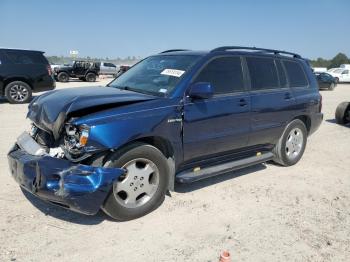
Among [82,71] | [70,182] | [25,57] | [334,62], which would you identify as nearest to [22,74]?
[25,57]

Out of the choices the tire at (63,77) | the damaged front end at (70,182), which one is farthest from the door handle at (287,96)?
the tire at (63,77)

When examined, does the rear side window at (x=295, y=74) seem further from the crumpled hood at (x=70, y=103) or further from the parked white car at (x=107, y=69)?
the parked white car at (x=107, y=69)

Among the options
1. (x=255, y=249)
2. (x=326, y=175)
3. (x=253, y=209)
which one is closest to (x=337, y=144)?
(x=326, y=175)

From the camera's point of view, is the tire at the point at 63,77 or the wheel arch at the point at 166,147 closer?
the wheel arch at the point at 166,147

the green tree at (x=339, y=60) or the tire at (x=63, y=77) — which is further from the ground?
the green tree at (x=339, y=60)

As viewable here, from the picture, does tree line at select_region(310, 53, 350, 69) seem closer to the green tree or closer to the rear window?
the green tree

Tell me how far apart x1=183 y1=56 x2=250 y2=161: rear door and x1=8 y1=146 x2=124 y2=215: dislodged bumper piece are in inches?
46.7

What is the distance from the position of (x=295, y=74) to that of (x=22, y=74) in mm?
9884

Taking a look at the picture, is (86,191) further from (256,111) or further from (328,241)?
(256,111)

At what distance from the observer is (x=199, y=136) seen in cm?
456

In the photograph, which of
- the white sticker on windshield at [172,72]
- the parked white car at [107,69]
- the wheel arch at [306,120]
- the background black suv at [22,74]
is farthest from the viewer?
the parked white car at [107,69]

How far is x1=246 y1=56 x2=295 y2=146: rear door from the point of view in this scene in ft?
17.6

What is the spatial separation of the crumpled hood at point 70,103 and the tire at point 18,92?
914cm

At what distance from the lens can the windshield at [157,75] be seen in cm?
455
